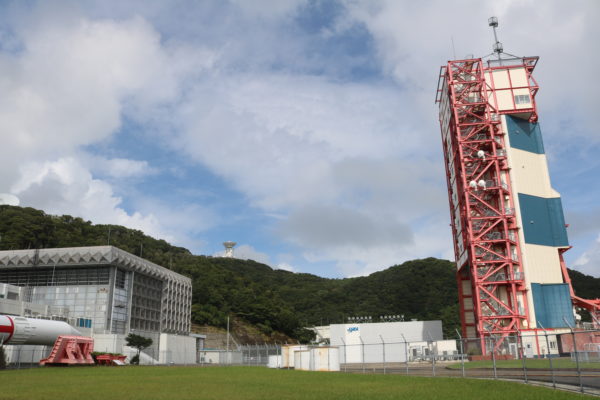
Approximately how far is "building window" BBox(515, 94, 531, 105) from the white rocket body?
215ft

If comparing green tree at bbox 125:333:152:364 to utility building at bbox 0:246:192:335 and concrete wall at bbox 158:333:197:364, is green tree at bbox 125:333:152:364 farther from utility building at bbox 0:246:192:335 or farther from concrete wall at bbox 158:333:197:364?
concrete wall at bbox 158:333:197:364

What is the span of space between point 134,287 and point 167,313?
672 inches

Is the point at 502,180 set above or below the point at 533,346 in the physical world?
above

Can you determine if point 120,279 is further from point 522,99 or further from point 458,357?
point 522,99

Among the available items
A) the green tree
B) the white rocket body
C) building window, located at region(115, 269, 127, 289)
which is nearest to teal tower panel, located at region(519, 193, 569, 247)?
the green tree

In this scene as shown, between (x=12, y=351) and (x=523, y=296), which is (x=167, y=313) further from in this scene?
(x=523, y=296)

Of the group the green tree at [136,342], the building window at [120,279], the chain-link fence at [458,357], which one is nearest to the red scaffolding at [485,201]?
the chain-link fence at [458,357]

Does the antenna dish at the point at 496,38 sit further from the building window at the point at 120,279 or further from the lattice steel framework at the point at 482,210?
the building window at the point at 120,279

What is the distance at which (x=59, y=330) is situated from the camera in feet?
174

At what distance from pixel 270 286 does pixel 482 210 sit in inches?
4612

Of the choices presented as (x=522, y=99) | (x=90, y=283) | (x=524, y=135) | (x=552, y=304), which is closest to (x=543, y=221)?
(x=552, y=304)

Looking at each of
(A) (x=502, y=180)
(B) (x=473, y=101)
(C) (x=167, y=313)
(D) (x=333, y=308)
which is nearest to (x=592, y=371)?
(A) (x=502, y=180)

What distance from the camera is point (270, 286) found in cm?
17738

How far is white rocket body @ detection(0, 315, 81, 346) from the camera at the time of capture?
149 ft
